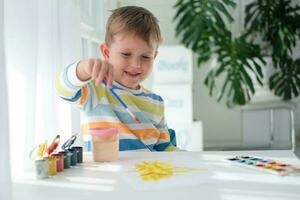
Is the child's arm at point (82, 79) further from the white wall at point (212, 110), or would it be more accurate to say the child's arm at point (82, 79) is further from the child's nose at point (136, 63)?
the white wall at point (212, 110)

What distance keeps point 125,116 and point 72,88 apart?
260 mm

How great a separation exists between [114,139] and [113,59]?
392 mm

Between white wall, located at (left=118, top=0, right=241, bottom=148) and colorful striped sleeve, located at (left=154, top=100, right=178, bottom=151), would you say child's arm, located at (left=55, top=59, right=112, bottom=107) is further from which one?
white wall, located at (left=118, top=0, right=241, bottom=148)

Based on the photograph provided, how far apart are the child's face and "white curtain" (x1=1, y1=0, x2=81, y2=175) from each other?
0.17 meters

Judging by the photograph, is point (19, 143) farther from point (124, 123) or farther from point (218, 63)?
point (218, 63)

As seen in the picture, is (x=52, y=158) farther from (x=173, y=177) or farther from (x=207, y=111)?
(x=207, y=111)

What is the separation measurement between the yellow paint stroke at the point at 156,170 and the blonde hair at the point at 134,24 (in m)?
0.47

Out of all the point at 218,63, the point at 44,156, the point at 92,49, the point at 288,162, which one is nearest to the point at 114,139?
the point at 44,156

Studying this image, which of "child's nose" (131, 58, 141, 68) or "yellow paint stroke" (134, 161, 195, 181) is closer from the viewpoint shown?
"yellow paint stroke" (134, 161, 195, 181)

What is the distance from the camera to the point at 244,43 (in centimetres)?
370

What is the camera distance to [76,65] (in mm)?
862

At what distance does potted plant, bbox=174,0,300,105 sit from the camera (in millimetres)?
3637

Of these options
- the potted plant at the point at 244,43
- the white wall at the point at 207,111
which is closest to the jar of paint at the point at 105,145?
the potted plant at the point at 244,43

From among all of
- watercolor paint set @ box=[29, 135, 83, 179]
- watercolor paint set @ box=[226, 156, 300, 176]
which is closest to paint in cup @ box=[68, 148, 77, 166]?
watercolor paint set @ box=[29, 135, 83, 179]
